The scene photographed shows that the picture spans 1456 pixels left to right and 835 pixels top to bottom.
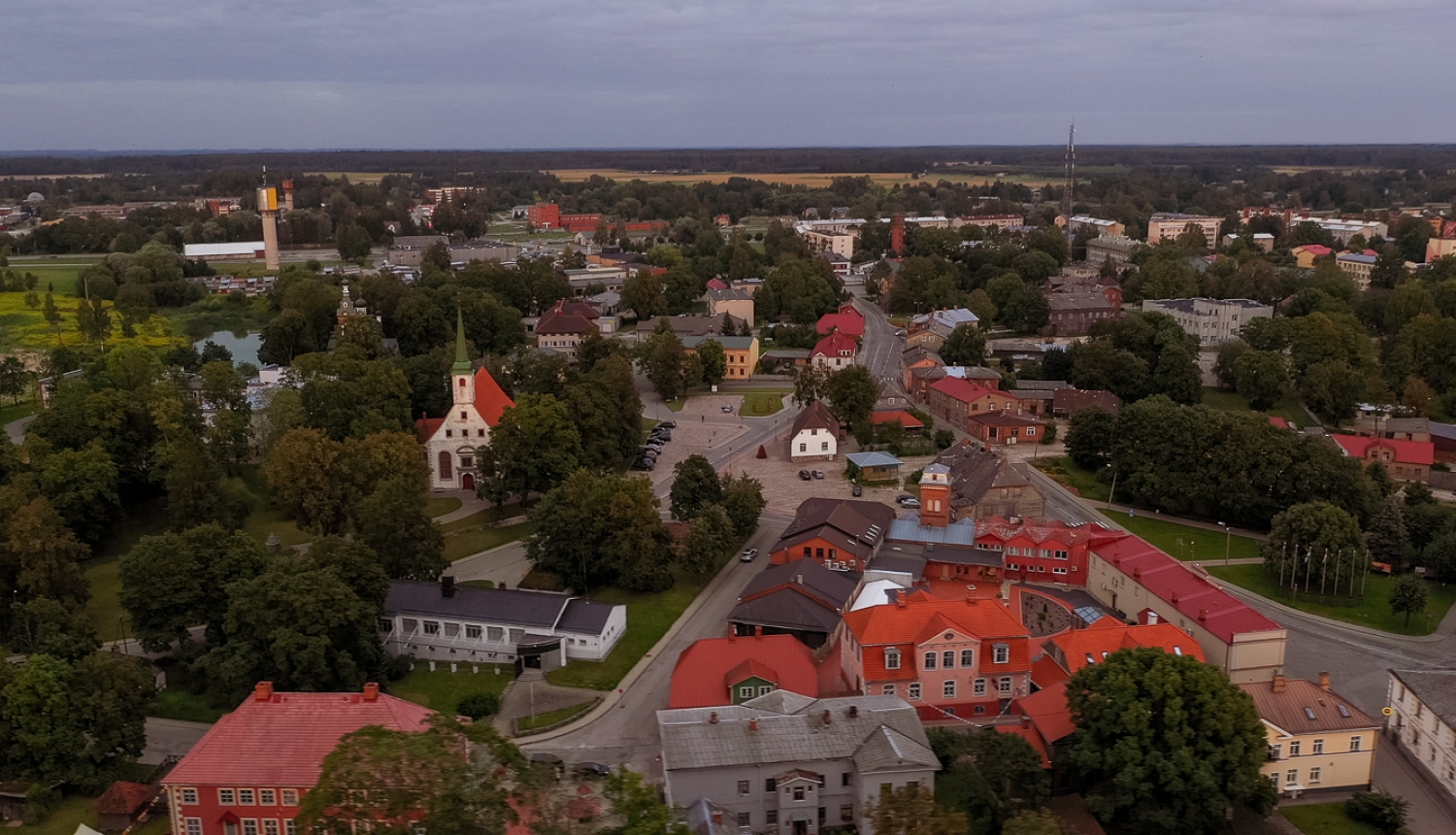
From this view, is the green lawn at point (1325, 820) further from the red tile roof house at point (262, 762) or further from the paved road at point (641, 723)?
the red tile roof house at point (262, 762)

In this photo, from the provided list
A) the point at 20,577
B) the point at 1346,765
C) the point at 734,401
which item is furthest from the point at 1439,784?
the point at 734,401

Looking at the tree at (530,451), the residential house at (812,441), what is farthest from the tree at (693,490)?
the residential house at (812,441)

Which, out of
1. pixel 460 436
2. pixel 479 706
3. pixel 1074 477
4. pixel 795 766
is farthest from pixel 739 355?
pixel 795 766

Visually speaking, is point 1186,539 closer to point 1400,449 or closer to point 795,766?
point 1400,449

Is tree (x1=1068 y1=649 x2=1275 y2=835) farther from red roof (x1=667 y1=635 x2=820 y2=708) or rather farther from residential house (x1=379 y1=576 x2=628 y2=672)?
residential house (x1=379 y1=576 x2=628 y2=672)

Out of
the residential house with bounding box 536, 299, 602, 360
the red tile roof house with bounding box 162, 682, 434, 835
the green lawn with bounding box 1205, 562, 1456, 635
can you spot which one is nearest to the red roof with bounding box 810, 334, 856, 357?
the residential house with bounding box 536, 299, 602, 360
